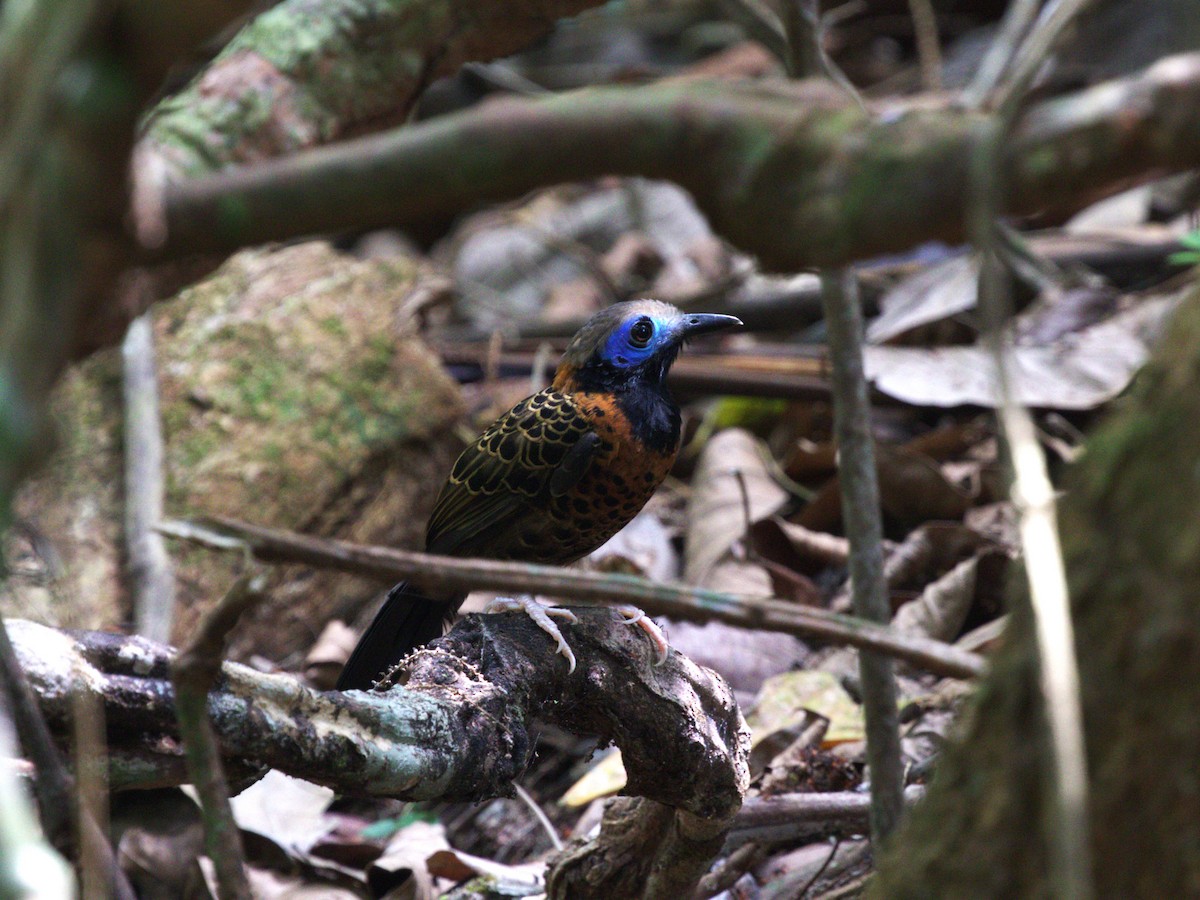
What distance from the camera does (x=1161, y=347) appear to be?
52.2 inches

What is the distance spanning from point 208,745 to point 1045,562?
3.19 ft

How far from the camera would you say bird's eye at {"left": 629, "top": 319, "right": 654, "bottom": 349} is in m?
3.80

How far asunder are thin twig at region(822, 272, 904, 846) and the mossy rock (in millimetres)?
2831

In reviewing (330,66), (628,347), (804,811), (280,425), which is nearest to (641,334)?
(628,347)

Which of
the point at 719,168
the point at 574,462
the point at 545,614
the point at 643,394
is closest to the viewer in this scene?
the point at 719,168

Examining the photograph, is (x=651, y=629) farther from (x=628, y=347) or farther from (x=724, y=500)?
(x=724, y=500)

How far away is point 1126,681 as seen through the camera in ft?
4.03

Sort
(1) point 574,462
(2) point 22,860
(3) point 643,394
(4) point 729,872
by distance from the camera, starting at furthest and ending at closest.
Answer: (3) point 643,394
(1) point 574,462
(4) point 729,872
(2) point 22,860

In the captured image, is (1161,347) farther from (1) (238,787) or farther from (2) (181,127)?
(2) (181,127)

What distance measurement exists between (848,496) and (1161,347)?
1.63 metres

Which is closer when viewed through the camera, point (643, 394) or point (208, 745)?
point (208, 745)

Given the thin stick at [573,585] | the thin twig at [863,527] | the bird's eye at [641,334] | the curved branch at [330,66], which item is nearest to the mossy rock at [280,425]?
the curved branch at [330,66]

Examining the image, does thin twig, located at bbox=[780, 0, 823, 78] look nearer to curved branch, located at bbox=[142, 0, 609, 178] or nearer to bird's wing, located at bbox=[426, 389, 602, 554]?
curved branch, located at bbox=[142, 0, 609, 178]

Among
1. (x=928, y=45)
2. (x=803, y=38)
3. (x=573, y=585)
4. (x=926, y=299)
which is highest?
(x=928, y=45)
